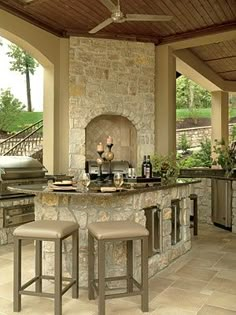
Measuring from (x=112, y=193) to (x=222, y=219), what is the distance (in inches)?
144

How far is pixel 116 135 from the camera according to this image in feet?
22.7

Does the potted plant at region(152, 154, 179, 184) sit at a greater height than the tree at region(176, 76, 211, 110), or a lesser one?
lesser

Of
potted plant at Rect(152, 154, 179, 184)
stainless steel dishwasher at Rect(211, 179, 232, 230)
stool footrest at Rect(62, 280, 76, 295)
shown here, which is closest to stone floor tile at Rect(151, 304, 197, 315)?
stool footrest at Rect(62, 280, 76, 295)

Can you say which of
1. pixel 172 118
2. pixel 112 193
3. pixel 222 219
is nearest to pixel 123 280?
pixel 112 193

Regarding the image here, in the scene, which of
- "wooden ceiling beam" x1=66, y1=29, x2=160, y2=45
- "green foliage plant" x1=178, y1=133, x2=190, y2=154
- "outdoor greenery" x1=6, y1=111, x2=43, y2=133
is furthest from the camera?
"outdoor greenery" x1=6, y1=111, x2=43, y2=133

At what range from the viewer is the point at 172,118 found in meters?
6.82

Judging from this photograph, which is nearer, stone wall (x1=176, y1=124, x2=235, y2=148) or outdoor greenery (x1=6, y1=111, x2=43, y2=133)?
outdoor greenery (x1=6, y1=111, x2=43, y2=133)

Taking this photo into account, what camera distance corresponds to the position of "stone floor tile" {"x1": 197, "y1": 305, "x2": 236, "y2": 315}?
259 centimetres

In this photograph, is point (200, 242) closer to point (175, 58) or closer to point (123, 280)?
point (123, 280)

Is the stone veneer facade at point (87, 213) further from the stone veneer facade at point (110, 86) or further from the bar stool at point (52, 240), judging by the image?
the stone veneer facade at point (110, 86)

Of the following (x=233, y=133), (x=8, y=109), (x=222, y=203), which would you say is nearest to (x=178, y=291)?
(x=222, y=203)

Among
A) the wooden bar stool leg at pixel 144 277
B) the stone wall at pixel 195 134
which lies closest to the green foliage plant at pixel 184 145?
the stone wall at pixel 195 134

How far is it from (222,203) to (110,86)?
3004 mm

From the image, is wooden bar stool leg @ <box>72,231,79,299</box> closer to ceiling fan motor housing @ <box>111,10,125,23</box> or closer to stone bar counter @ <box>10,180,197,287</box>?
stone bar counter @ <box>10,180,197,287</box>
